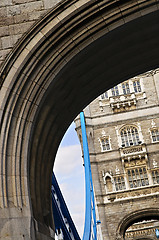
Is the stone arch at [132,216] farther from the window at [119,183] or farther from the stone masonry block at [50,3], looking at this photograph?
the stone masonry block at [50,3]

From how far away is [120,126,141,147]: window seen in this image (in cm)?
3500

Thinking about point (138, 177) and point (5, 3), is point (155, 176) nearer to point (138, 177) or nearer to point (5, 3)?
point (138, 177)

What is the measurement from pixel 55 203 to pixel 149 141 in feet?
53.5

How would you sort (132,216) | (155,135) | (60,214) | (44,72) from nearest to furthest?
(44,72) → (60,214) → (132,216) → (155,135)

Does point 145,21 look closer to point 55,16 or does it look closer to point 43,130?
point 55,16

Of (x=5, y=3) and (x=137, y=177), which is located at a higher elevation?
(x=137, y=177)

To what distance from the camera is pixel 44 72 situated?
5473mm

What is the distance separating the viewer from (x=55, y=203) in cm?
2044

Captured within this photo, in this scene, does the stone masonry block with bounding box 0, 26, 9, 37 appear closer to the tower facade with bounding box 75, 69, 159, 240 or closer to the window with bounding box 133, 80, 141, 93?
the tower facade with bounding box 75, 69, 159, 240

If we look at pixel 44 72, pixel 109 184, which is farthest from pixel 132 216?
pixel 44 72

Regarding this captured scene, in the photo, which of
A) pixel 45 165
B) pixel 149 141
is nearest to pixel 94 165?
pixel 149 141

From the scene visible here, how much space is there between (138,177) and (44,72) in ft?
95.9

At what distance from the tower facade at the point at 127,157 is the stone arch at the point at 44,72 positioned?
27.0 metres

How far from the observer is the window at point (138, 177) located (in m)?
33.5
